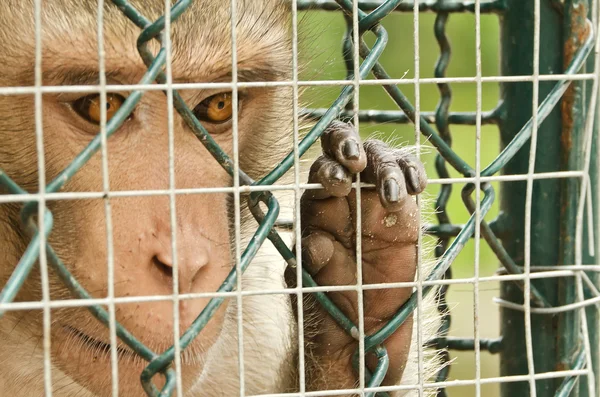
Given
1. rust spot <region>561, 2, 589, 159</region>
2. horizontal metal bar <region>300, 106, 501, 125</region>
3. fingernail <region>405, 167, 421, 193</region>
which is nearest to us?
fingernail <region>405, 167, 421, 193</region>

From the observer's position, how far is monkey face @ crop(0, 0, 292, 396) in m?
1.56

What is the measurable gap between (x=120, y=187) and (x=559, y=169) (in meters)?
0.93

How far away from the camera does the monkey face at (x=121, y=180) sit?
→ 5.12ft

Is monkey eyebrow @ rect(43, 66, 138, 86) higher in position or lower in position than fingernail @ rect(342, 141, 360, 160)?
higher

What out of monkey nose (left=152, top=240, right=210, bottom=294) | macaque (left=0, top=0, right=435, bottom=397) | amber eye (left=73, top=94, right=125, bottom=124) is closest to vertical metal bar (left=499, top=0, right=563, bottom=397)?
macaque (left=0, top=0, right=435, bottom=397)

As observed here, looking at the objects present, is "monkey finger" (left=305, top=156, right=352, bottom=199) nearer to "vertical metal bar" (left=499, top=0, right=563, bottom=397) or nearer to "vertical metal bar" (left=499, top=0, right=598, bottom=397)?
"vertical metal bar" (left=499, top=0, right=598, bottom=397)

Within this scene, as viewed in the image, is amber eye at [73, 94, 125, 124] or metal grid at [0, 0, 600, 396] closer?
metal grid at [0, 0, 600, 396]

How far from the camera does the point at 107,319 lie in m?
1.23

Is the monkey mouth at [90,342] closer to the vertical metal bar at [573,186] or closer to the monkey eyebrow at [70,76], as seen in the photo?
the monkey eyebrow at [70,76]

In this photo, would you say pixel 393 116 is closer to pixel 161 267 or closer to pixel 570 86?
pixel 570 86

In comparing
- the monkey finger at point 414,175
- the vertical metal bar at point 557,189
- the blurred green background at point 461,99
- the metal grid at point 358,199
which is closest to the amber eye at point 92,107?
the metal grid at point 358,199

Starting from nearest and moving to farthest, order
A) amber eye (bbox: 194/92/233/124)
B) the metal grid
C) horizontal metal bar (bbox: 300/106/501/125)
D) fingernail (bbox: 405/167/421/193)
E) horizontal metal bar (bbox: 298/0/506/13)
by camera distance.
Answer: the metal grid
fingernail (bbox: 405/167/421/193)
amber eye (bbox: 194/92/233/124)
horizontal metal bar (bbox: 298/0/506/13)
horizontal metal bar (bbox: 300/106/501/125)

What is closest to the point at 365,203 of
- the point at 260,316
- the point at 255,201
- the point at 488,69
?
the point at 255,201

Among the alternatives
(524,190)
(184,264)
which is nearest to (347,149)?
(184,264)
